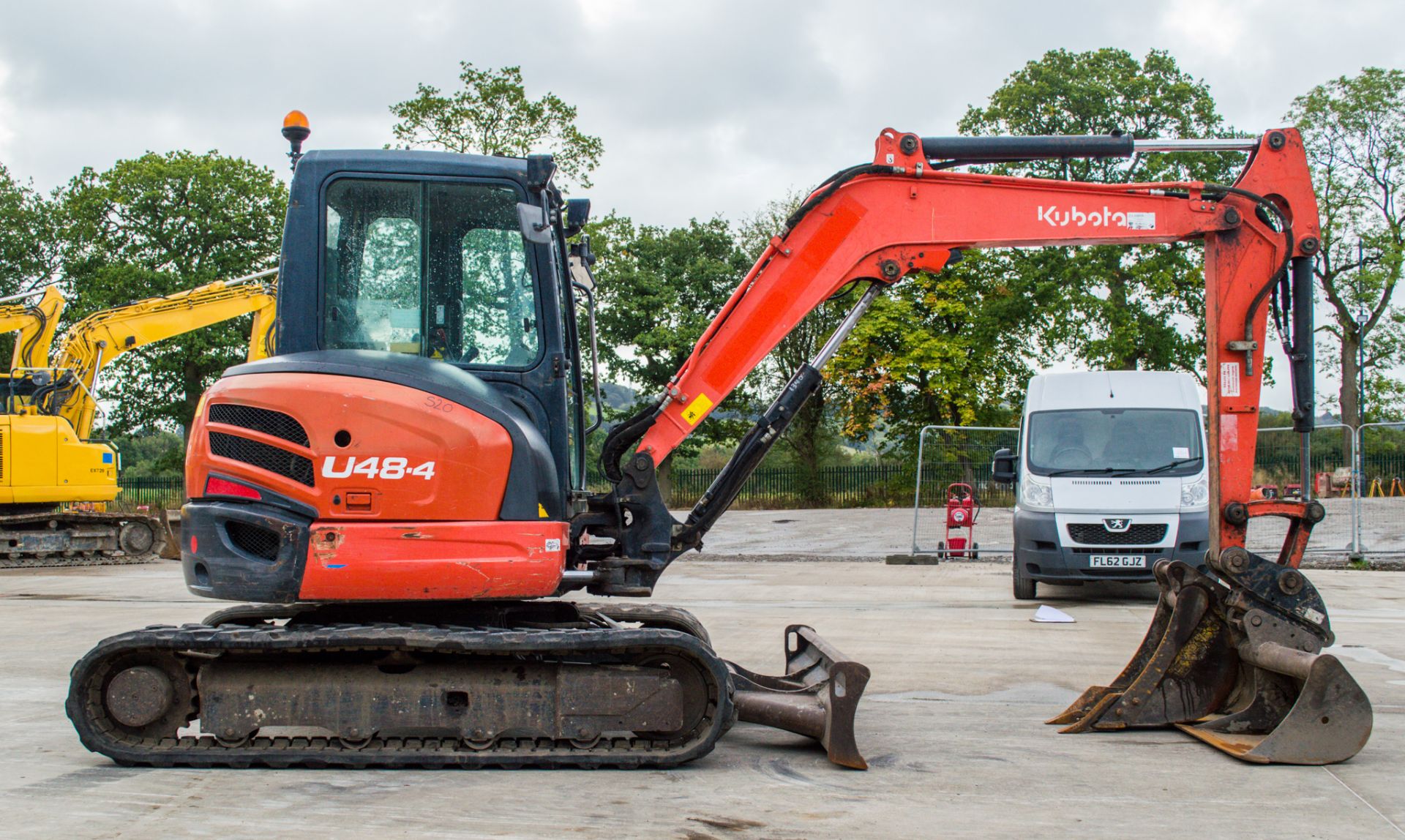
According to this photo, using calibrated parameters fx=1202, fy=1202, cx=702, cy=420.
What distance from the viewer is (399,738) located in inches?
217

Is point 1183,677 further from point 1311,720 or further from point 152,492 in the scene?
point 152,492

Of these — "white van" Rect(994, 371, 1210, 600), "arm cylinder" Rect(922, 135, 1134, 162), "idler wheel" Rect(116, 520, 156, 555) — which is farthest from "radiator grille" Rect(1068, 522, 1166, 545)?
"idler wheel" Rect(116, 520, 156, 555)

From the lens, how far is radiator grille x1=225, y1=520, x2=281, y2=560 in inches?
215

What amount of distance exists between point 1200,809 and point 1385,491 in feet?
83.2

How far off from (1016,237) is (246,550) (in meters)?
4.44

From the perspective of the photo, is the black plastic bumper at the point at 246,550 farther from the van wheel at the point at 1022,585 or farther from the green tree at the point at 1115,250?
the green tree at the point at 1115,250

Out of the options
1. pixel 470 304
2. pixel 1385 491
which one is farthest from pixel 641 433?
pixel 1385 491

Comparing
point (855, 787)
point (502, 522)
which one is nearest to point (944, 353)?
point (502, 522)

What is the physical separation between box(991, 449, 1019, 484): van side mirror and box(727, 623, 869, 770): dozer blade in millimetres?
7146

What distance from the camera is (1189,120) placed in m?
A: 37.5

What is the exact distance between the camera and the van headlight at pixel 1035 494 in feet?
41.8

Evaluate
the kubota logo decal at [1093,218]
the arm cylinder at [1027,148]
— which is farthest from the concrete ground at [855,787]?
the arm cylinder at [1027,148]

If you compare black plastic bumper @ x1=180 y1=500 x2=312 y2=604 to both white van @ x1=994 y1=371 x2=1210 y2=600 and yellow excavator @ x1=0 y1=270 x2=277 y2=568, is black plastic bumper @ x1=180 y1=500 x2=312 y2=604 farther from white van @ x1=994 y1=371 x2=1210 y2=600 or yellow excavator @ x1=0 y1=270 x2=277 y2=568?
yellow excavator @ x1=0 y1=270 x2=277 y2=568

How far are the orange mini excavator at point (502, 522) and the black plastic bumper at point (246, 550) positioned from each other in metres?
0.01
